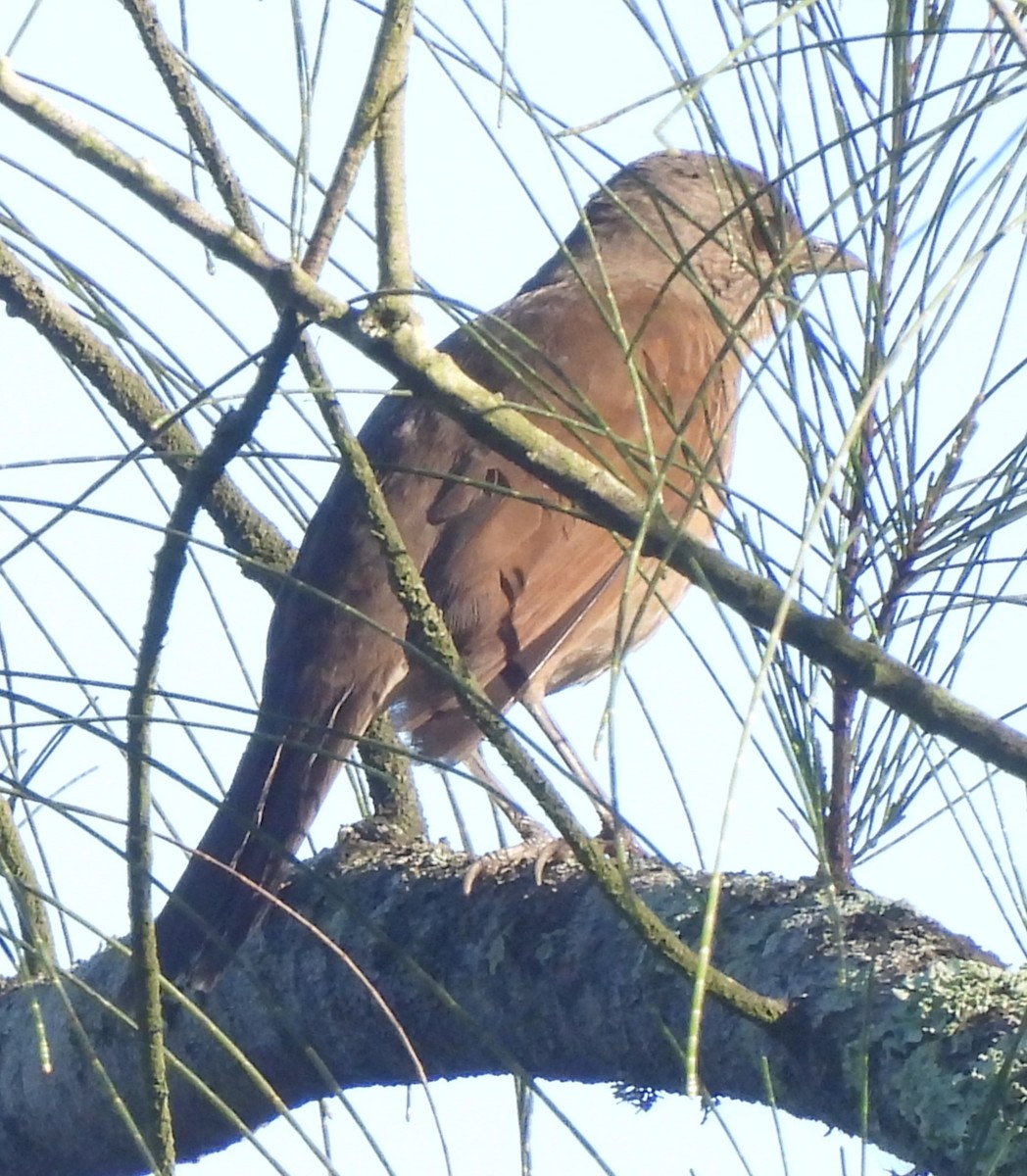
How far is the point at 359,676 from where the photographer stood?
127 inches

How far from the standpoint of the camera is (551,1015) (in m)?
2.10

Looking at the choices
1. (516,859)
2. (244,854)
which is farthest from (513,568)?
(516,859)

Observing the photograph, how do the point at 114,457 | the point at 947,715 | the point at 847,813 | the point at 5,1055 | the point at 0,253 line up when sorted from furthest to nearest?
the point at 5,1055, the point at 0,253, the point at 847,813, the point at 114,457, the point at 947,715

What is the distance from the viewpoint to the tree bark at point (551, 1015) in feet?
5.28

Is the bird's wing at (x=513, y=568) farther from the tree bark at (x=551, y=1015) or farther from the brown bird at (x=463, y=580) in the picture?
the tree bark at (x=551, y=1015)

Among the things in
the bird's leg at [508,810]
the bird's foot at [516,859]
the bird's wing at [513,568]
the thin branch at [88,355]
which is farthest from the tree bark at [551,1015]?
the bird's wing at [513,568]

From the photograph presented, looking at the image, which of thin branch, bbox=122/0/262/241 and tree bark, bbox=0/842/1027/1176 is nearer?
tree bark, bbox=0/842/1027/1176

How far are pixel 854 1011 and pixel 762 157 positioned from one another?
2.97 feet

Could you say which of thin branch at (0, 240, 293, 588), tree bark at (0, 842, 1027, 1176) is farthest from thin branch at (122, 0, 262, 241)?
tree bark at (0, 842, 1027, 1176)

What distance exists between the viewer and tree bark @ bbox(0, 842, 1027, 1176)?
63.3 inches

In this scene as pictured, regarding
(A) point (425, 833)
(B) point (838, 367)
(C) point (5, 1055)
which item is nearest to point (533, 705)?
(A) point (425, 833)

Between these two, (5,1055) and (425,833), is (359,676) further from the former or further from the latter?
Answer: (5,1055)

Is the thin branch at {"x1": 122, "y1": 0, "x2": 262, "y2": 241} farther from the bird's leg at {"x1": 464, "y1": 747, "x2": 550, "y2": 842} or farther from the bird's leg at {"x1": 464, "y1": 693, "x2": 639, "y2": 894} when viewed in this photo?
the bird's leg at {"x1": 464, "y1": 747, "x2": 550, "y2": 842}

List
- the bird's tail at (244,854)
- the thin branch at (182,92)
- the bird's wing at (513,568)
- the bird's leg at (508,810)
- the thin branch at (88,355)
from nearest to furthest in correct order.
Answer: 1. the thin branch at (182,92)
2. the thin branch at (88,355)
3. the bird's tail at (244,854)
4. the bird's leg at (508,810)
5. the bird's wing at (513,568)
